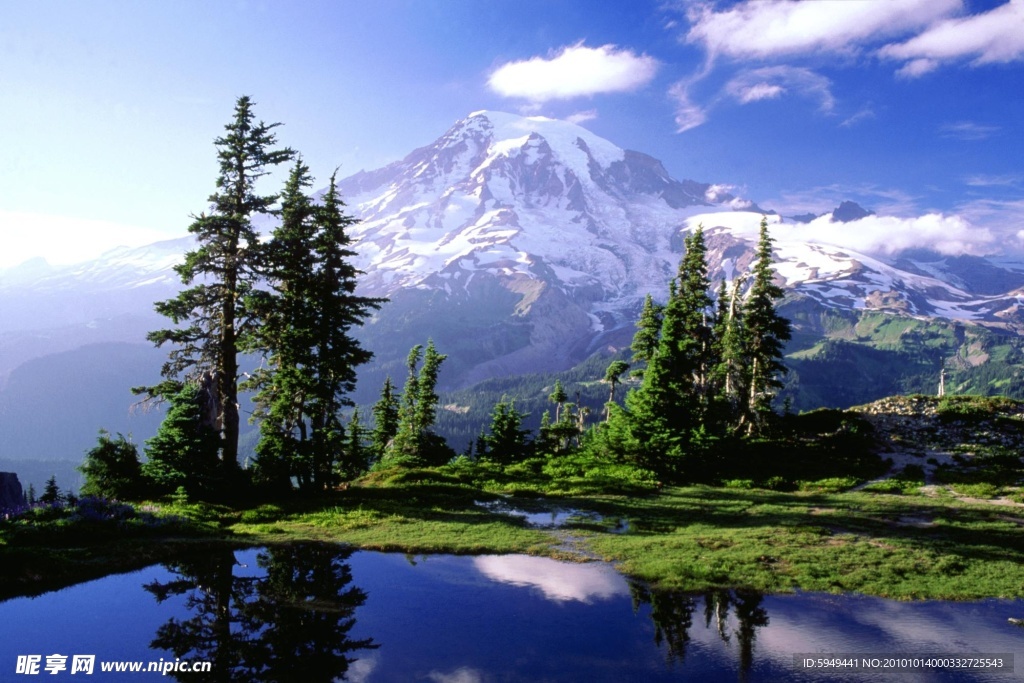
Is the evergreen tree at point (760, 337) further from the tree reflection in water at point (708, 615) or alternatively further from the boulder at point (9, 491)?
the boulder at point (9, 491)

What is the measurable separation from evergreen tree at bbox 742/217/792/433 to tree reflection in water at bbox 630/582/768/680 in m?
36.0

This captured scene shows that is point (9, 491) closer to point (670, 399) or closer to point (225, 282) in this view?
point (225, 282)

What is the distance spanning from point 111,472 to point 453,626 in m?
20.7

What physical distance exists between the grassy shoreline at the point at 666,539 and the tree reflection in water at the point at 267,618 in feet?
7.18

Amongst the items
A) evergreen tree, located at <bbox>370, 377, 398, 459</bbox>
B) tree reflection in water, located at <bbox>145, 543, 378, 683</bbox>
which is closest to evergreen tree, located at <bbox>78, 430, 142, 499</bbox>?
tree reflection in water, located at <bbox>145, 543, 378, 683</bbox>

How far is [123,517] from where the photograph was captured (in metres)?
20.5

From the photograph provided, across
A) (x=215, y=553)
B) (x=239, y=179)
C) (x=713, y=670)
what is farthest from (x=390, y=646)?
(x=239, y=179)

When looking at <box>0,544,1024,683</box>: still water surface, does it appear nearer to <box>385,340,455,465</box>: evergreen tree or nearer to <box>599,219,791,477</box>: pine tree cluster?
<box>599,219,791,477</box>: pine tree cluster

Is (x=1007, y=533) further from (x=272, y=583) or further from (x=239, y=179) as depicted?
(x=239, y=179)

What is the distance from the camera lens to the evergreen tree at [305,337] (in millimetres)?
29641

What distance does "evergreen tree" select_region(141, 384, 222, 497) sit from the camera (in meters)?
26.4

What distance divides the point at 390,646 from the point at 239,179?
76.6 feet

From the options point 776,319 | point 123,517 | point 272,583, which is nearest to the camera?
point 272,583

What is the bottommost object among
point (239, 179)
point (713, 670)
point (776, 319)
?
point (713, 670)
